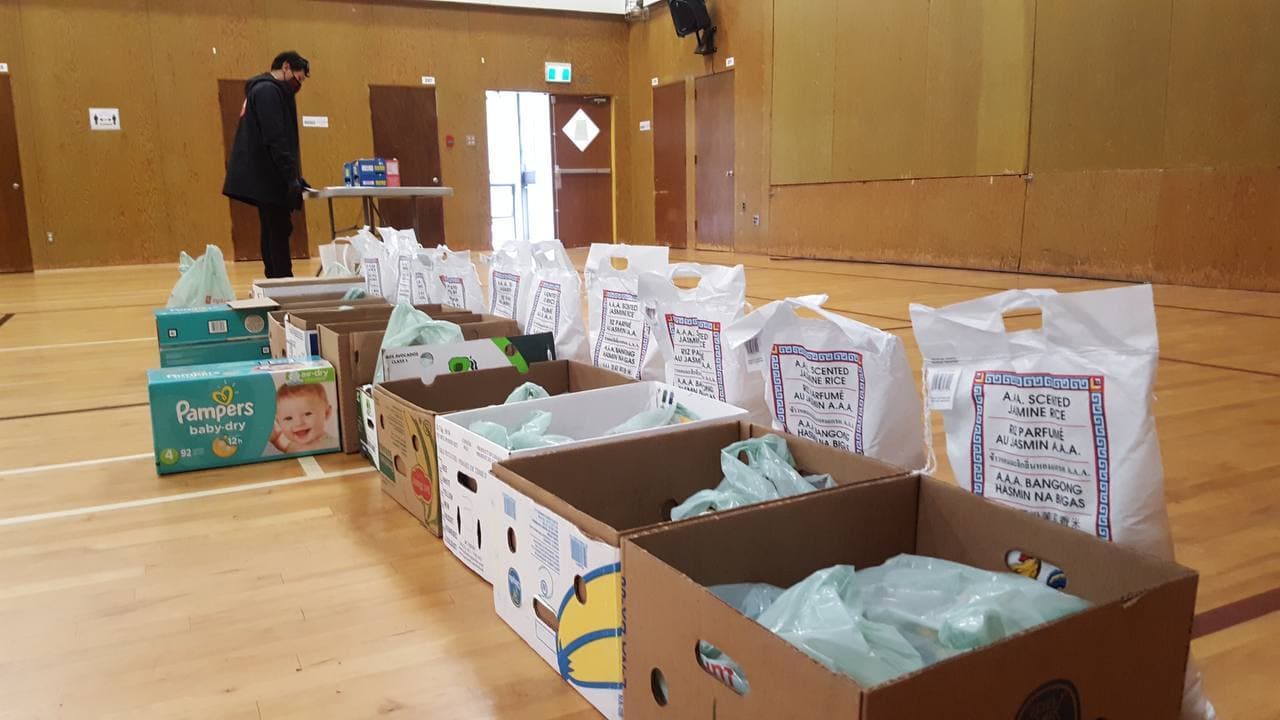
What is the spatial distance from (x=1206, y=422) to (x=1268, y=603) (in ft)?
3.42

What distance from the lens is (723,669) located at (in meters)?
0.73

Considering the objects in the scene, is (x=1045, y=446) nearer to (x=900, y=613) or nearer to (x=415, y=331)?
(x=900, y=613)

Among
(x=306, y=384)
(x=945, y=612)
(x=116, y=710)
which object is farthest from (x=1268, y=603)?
(x=306, y=384)

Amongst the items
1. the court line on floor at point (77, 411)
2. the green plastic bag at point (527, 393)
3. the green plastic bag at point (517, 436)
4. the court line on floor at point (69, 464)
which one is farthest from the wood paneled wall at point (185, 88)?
the green plastic bag at point (517, 436)

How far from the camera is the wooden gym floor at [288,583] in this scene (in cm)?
101

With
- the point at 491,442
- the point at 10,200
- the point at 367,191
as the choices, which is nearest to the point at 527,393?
the point at 491,442

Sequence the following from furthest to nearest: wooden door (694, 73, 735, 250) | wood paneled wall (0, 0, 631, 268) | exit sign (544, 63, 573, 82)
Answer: exit sign (544, 63, 573, 82), wooden door (694, 73, 735, 250), wood paneled wall (0, 0, 631, 268)

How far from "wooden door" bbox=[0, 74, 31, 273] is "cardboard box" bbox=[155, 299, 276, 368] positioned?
6.80 m

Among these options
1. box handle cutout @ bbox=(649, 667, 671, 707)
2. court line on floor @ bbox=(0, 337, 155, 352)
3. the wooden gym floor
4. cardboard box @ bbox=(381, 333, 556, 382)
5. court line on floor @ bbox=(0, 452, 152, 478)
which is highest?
cardboard box @ bbox=(381, 333, 556, 382)

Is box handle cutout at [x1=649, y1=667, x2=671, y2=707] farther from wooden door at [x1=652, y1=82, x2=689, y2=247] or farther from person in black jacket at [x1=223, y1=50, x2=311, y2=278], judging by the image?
wooden door at [x1=652, y1=82, x2=689, y2=247]

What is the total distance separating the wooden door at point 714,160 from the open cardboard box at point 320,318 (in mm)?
6844

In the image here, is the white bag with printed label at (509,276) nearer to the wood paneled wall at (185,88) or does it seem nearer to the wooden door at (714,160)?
the wooden door at (714,160)

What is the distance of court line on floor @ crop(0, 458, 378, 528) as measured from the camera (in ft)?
5.36

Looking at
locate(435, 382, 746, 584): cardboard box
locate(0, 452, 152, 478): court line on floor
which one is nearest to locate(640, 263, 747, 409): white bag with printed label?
locate(435, 382, 746, 584): cardboard box
